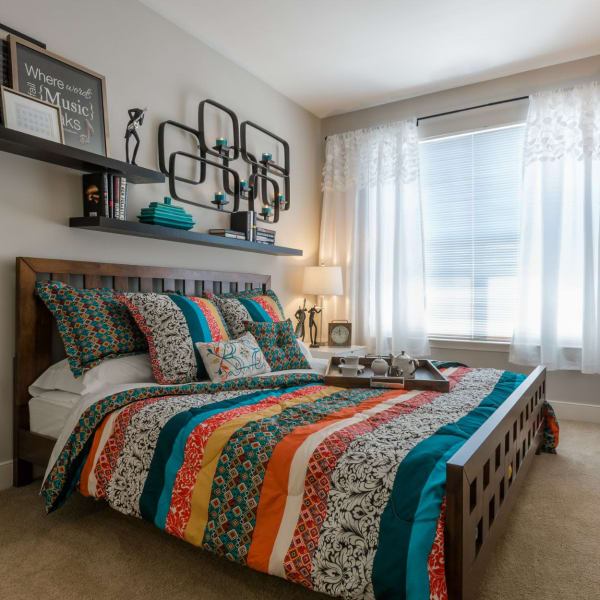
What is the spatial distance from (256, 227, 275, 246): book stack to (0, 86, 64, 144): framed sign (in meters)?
1.56

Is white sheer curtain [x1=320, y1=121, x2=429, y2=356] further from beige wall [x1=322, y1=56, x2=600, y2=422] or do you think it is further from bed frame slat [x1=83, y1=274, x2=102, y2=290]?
bed frame slat [x1=83, y1=274, x2=102, y2=290]

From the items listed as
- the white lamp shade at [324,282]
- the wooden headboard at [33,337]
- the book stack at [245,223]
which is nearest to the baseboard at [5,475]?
the wooden headboard at [33,337]

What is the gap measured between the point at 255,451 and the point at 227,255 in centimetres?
231

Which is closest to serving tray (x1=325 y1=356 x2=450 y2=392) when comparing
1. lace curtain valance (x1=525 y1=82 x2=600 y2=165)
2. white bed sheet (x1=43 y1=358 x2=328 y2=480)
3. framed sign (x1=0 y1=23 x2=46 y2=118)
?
white bed sheet (x1=43 y1=358 x2=328 y2=480)

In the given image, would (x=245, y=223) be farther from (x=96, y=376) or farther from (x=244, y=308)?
(x=96, y=376)

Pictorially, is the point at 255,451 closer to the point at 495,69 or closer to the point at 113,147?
the point at 113,147

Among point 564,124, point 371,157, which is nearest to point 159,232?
point 371,157

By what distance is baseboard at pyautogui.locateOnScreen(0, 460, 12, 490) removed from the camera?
7.66 ft

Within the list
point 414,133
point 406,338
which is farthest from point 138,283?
point 414,133

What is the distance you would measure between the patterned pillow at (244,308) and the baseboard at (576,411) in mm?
2305

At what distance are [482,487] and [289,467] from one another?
0.58m

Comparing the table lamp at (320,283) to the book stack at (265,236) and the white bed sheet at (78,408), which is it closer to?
the book stack at (265,236)

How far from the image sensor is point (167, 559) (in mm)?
1733

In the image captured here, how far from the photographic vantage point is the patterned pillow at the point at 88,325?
219 cm
